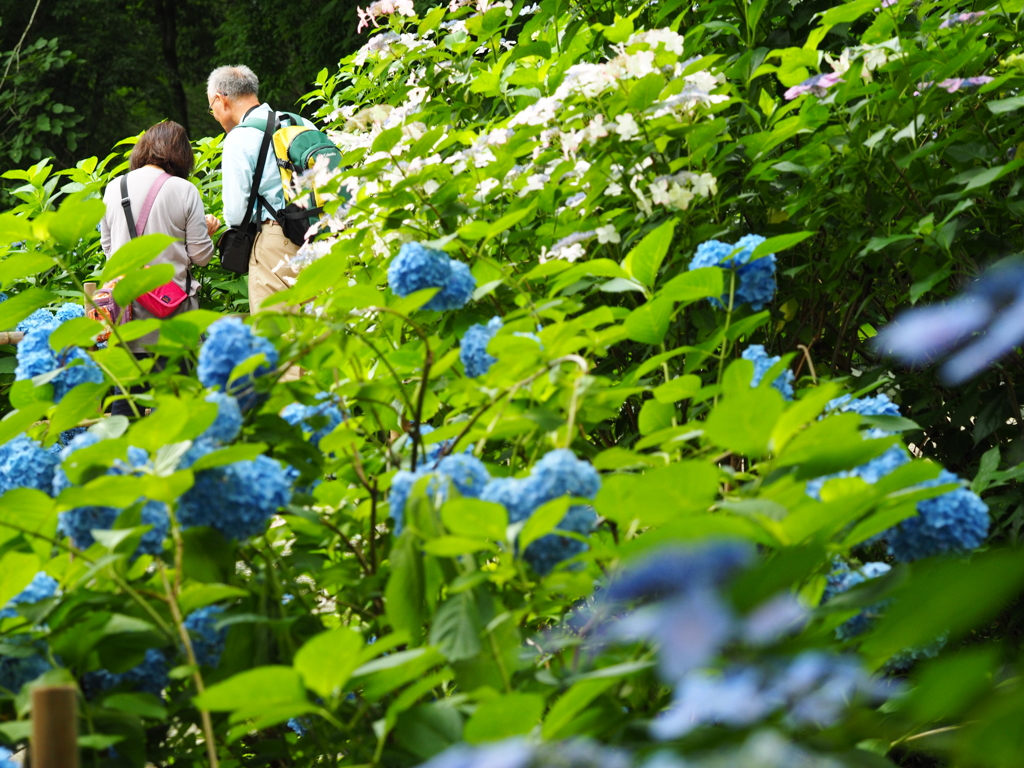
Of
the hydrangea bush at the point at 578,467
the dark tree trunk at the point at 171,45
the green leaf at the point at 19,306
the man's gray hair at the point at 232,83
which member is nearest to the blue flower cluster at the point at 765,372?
the hydrangea bush at the point at 578,467

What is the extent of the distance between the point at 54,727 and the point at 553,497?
19.5 inches

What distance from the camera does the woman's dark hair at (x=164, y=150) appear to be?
4.65m

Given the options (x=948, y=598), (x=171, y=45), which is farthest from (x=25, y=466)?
(x=171, y=45)

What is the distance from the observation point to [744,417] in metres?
0.96

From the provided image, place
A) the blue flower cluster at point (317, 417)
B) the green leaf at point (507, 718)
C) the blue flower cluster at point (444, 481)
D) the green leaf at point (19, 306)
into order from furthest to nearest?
the green leaf at point (19, 306) → the blue flower cluster at point (317, 417) → the blue flower cluster at point (444, 481) → the green leaf at point (507, 718)

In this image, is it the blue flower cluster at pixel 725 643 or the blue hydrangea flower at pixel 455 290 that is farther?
the blue hydrangea flower at pixel 455 290

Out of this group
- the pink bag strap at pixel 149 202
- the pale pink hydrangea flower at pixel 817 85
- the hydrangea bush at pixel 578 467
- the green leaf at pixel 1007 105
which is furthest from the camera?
the pink bag strap at pixel 149 202

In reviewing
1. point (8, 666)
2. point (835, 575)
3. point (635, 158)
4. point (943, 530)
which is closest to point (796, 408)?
point (943, 530)

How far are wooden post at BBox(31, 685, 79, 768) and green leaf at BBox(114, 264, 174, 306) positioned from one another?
0.71 metres

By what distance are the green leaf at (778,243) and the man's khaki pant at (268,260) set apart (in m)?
3.42

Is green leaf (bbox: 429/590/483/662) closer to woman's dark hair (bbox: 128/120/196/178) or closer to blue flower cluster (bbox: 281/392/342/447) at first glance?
blue flower cluster (bbox: 281/392/342/447)

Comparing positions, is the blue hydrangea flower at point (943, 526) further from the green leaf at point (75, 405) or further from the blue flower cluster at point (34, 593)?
the green leaf at point (75, 405)

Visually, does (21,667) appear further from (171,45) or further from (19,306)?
(171,45)

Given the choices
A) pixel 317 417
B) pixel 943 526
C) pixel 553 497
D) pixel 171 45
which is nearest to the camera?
pixel 553 497
